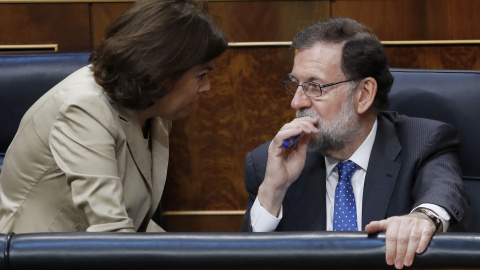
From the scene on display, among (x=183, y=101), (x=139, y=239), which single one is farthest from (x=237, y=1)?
(x=139, y=239)

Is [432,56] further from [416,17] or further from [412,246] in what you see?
[412,246]

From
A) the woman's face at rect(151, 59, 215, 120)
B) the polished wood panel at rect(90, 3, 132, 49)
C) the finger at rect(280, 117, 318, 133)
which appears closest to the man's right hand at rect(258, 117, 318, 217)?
the finger at rect(280, 117, 318, 133)

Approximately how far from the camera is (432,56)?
2.64 meters

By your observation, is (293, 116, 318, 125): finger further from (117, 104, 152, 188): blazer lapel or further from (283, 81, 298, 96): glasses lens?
(117, 104, 152, 188): blazer lapel

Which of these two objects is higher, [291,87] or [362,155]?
[291,87]

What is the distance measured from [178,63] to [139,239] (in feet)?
2.28

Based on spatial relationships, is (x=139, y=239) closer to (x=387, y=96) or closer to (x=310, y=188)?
(x=310, y=188)

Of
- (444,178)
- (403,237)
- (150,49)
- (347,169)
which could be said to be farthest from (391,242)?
(150,49)

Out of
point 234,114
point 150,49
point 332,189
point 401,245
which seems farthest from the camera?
point 234,114

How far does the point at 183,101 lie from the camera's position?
5.97 feet

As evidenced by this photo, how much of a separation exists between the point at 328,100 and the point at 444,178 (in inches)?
12.6

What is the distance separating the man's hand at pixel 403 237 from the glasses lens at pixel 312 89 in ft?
1.84

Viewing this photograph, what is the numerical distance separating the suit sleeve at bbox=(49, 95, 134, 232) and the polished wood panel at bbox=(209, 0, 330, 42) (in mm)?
1055

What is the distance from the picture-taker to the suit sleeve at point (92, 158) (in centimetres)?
157
